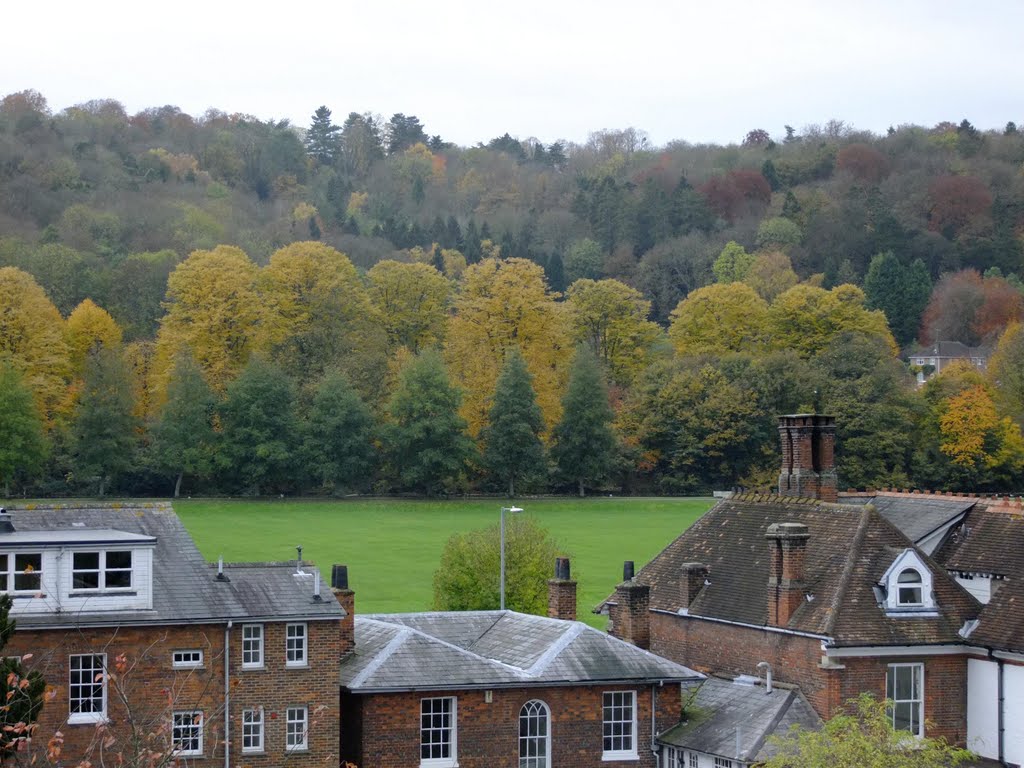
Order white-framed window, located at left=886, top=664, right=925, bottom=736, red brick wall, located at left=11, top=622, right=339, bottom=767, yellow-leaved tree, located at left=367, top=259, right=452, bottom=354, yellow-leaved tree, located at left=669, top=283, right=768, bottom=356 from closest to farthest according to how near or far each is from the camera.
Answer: red brick wall, located at left=11, top=622, right=339, bottom=767 < white-framed window, located at left=886, top=664, right=925, bottom=736 < yellow-leaved tree, located at left=669, top=283, right=768, bottom=356 < yellow-leaved tree, located at left=367, top=259, right=452, bottom=354

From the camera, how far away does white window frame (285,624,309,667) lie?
1375 inches

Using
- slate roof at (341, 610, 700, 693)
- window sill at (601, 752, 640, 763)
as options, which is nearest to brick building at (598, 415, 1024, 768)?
window sill at (601, 752, 640, 763)

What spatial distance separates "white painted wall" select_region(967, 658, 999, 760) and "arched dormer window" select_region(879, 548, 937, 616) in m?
1.61

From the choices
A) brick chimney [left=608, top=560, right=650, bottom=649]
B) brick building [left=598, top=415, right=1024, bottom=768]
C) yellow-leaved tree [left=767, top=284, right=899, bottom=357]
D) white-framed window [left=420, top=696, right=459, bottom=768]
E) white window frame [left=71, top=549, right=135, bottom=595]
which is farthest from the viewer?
yellow-leaved tree [left=767, top=284, right=899, bottom=357]

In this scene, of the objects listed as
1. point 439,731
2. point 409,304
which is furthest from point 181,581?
point 409,304

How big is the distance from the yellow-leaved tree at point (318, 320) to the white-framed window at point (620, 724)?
226 feet

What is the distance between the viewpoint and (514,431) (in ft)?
323

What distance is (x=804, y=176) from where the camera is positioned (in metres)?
195

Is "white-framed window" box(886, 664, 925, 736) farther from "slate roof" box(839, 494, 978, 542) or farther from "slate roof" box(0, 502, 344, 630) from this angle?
"slate roof" box(0, 502, 344, 630)

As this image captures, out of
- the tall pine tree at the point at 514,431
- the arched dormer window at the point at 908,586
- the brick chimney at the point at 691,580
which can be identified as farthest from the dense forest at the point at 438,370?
the arched dormer window at the point at 908,586

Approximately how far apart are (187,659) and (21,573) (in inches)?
147

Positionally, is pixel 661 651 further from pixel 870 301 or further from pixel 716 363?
pixel 870 301

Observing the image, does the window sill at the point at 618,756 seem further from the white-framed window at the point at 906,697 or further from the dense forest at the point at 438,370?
the dense forest at the point at 438,370

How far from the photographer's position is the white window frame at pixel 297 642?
34.9 m
